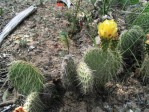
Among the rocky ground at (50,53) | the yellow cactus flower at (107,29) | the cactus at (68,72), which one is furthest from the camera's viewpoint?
the rocky ground at (50,53)

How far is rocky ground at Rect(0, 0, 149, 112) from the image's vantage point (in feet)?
10.6

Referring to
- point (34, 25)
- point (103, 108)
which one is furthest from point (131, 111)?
point (34, 25)

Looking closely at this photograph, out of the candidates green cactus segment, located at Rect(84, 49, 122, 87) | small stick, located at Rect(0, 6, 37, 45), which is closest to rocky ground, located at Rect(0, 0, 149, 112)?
small stick, located at Rect(0, 6, 37, 45)

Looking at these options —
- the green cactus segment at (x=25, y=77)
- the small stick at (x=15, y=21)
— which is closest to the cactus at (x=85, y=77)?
the green cactus segment at (x=25, y=77)

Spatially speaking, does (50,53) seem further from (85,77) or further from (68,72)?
(85,77)

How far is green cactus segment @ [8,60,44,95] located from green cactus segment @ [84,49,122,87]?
1.38 feet

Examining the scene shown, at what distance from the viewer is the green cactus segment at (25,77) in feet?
10.2

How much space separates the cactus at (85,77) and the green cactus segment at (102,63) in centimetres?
11

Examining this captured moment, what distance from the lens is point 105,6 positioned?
446 cm

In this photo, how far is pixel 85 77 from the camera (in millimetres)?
2977

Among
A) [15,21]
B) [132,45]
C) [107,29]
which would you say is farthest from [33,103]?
[15,21]

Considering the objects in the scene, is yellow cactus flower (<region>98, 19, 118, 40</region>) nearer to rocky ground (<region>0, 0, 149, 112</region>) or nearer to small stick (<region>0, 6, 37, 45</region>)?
rocky ground (<region>0, 0, 149, 112</region>)

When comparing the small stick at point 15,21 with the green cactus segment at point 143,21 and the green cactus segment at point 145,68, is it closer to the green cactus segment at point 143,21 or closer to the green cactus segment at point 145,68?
the green cactus segment at point 143,21

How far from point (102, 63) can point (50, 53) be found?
879 millimetres
